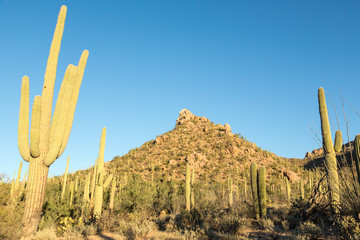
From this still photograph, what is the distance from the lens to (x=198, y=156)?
141 feet

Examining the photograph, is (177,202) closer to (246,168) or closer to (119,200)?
(119,200)


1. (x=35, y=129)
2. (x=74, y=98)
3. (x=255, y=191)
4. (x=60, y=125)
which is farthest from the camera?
(x=255, y=191)

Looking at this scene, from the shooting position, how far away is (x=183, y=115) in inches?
2525

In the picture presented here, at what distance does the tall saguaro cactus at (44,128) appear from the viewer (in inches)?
295

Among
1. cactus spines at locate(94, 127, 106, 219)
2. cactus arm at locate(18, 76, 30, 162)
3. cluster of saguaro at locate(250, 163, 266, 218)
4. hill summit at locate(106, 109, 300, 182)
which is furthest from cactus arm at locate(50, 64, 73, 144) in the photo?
hill summit at locate(106, 109, 300, 182)

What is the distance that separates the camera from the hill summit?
130ft

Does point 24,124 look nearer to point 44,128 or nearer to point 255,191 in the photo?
point 44,128

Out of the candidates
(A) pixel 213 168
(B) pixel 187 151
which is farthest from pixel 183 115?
(A) pixel 213 168

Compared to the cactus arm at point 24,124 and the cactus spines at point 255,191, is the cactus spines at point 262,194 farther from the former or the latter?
the cactus arm at point 24,124

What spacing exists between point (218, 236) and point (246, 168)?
103 ft

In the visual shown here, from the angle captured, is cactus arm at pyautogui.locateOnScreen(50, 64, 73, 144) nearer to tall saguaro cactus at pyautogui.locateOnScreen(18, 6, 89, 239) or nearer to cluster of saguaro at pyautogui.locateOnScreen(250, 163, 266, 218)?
tall saguaro cactus at pyautogui.locateOnScreen(18, 6, 89, 239)

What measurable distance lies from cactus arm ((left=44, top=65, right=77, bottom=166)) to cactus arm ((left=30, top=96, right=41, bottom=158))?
14.2 inches

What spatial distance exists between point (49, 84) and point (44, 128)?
141 cm

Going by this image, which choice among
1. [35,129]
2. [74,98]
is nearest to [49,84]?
[74,98]
